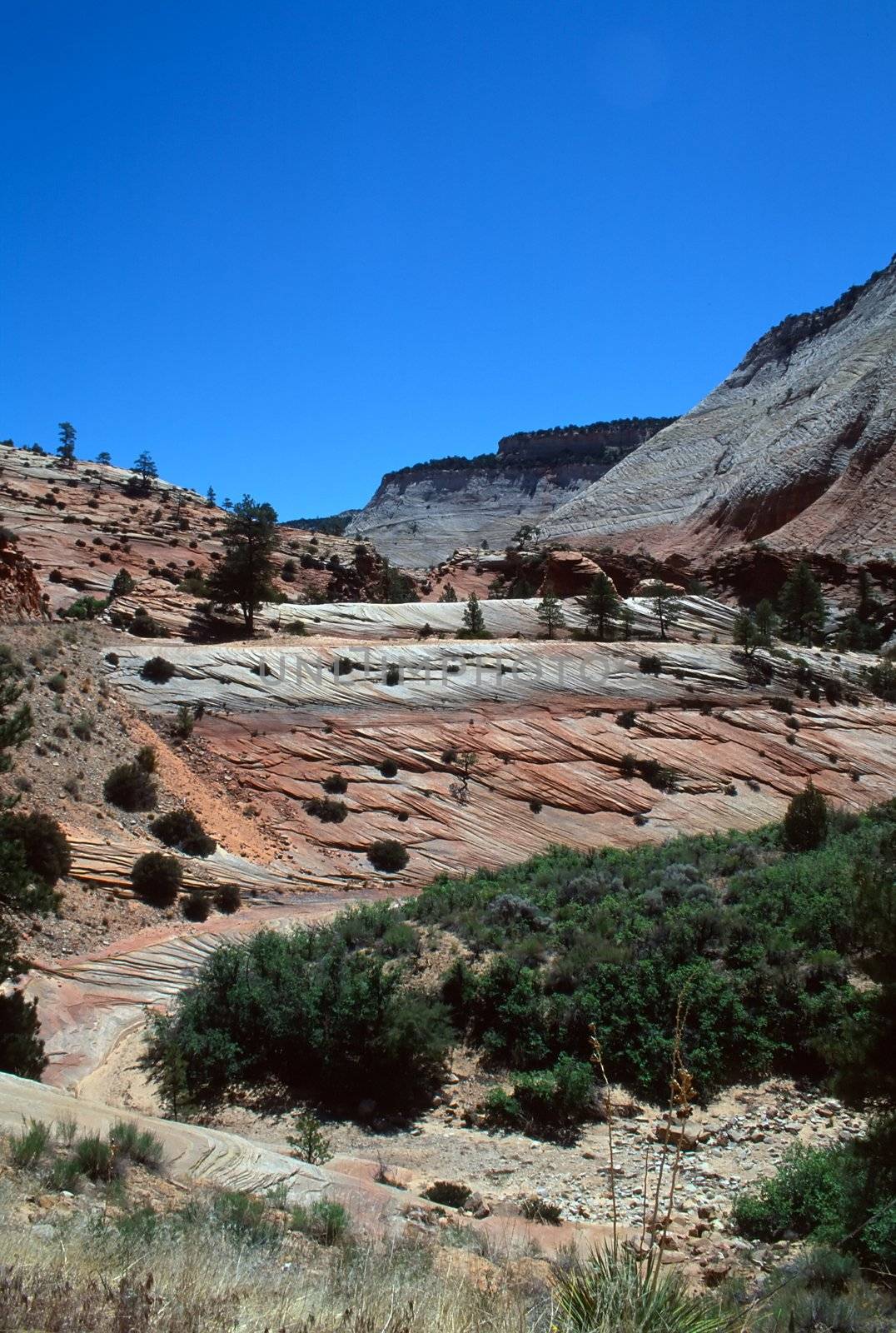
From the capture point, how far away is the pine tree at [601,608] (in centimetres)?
4681

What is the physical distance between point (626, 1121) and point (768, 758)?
2777 cm

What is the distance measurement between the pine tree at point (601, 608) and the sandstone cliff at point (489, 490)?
6274 cm

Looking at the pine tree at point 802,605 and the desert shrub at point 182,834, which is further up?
the pine tree at point 802,605

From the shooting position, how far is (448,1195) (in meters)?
8.20

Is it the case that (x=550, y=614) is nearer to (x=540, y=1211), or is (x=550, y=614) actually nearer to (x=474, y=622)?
(x=474, y=622)

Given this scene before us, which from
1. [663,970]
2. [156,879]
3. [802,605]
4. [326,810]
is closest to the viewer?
[663,970]

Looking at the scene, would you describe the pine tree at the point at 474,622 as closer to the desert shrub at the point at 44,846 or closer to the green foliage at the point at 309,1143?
the desert shrub at the point at 44,846

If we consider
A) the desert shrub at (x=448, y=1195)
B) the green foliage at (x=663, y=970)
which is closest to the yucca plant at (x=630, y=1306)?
the desert shrub at (x=448, y=1195)

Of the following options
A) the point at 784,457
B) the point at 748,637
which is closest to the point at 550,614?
the point at 748,637

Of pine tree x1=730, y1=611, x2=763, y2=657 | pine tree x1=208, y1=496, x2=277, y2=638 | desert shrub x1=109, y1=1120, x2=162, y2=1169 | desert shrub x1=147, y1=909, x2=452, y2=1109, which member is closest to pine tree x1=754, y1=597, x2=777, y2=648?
pine tree x1=730, y1=611, x2=763, y2=657

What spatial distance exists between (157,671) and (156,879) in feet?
37.9

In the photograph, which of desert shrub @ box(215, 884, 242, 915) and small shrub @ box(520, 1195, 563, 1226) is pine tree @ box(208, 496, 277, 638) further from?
small shrub @ box(520, 1195, 563, 1226)

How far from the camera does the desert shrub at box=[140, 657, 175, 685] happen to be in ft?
92.3

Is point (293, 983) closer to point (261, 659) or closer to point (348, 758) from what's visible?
point (348, 758)
